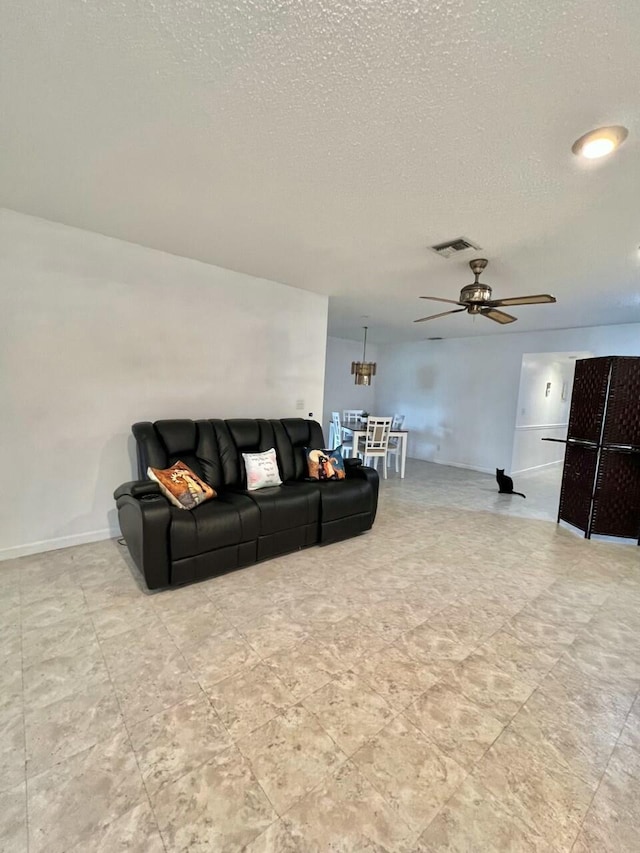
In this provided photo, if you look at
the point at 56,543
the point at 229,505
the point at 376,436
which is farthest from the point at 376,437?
the point at 56,543

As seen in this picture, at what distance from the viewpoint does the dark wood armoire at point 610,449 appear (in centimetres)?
353

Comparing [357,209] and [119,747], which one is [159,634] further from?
[357,209]

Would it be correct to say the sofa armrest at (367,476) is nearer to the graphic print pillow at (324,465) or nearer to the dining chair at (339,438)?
the graphic print pillow at (324,465)

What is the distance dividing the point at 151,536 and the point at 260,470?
3.60 feet

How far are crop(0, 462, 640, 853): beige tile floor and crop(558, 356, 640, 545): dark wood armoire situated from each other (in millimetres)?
1242

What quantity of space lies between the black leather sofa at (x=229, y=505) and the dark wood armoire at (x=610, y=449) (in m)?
2.37

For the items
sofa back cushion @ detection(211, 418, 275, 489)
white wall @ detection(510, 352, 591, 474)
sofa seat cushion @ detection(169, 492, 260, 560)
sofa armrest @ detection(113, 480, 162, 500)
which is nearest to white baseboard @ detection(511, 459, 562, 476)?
white wall @ detection(510, 352, 591, 474)

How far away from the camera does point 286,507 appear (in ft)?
9.09

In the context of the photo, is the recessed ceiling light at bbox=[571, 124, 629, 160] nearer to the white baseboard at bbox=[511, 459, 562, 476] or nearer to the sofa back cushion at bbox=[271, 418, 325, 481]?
the sofa back cushion at bbox=[271, 418, 325, 481]

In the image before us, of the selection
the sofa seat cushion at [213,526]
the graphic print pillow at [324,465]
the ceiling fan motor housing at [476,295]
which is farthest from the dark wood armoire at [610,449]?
the sofa seat cushion at [213,526]

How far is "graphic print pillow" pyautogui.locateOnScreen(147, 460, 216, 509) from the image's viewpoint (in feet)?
8.10

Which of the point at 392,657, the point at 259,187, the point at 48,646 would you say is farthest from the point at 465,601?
the point at 259,187

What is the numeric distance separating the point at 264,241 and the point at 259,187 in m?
0.78

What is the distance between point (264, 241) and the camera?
2.82 meters
